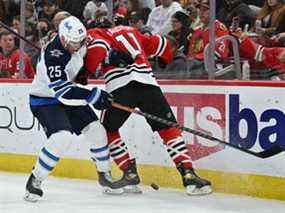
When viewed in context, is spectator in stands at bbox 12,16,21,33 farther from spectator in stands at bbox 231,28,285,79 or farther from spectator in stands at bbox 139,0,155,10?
spectator in stands at bbox 231,28,285,79

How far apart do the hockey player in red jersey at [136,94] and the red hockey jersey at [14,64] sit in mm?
1846

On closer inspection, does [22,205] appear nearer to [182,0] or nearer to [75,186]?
[75,186]

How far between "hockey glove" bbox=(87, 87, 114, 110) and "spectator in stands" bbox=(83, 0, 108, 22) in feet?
5.13

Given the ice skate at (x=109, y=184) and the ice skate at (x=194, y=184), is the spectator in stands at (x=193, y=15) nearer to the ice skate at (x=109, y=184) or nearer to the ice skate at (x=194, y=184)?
the ice skate at (x=194, y=184)

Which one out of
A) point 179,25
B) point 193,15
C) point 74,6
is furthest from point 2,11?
point 193,15

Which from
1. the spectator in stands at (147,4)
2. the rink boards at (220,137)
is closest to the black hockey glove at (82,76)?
the rink boards at (220,137)

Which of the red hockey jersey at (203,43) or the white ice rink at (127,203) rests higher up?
the red hockey jersey at (203,43)

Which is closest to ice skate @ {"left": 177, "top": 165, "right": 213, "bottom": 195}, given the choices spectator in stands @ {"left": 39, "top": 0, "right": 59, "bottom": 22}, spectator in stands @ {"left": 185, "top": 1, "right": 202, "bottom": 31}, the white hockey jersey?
the white hockey jersey

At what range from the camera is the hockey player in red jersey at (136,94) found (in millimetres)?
6719

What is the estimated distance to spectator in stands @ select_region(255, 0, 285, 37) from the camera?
271 inches

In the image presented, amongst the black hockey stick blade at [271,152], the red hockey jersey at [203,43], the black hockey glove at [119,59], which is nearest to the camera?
the black hockey stick blade at [271,152]

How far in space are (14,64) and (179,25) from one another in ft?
6.52

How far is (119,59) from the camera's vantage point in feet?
21.9

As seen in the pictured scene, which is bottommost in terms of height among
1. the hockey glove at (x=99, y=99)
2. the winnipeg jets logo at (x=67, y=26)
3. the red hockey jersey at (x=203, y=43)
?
the hockey glove at (x=99, y=99)
